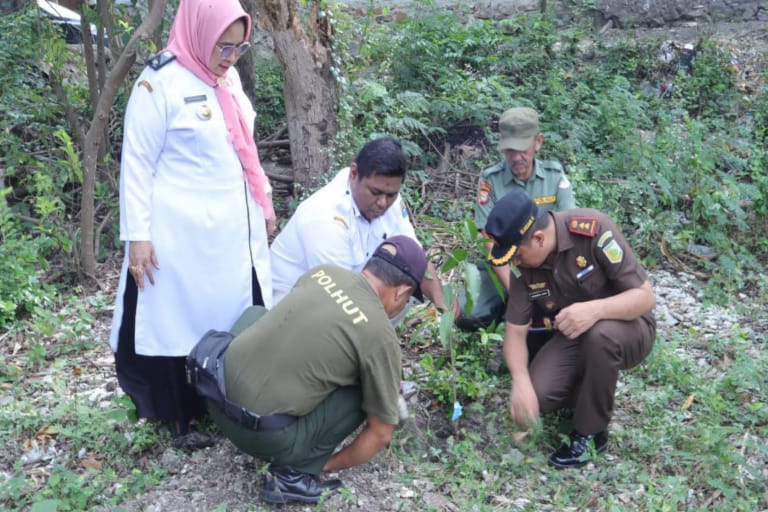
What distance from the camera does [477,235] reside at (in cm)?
348

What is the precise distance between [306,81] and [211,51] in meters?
2.59

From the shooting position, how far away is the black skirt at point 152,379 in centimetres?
318

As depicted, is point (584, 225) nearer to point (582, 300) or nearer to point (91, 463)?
point (582, 300)

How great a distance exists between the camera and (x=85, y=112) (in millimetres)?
6543

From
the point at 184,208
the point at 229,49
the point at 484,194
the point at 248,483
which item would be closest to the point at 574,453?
the point at 248,483

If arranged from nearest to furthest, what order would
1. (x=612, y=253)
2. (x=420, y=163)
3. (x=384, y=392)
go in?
1. (x=384, y=392)
2. (x=612, y=253)
3. (x=420, y=163)

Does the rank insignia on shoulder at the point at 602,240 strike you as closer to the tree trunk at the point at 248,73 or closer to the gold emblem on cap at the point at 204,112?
the gold emblem on cap at the point at 204,112

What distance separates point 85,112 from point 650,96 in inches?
201

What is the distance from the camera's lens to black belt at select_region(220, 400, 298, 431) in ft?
8.64

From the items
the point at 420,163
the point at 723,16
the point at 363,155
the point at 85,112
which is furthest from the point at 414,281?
the point at 723,16

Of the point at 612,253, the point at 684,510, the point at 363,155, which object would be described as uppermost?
the point at 363,155

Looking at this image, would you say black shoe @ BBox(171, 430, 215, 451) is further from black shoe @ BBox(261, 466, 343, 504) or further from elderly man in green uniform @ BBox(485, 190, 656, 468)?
elderly man in green uniform @ BBox(485, 190, 656, 468)

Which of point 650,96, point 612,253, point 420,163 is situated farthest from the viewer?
point 650,96

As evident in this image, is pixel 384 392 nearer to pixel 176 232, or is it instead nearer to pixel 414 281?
pixel 414 281
